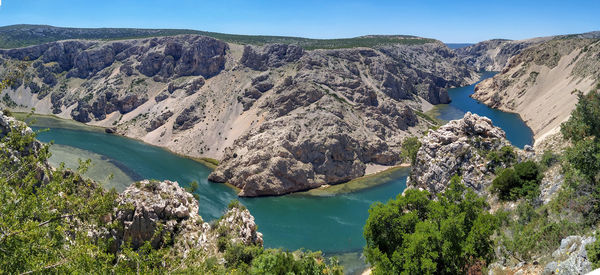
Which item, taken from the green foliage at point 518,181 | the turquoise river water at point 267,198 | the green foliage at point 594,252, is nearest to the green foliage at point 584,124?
the green foliage at point 518,181

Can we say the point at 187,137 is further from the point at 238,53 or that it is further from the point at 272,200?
the point at 238,53

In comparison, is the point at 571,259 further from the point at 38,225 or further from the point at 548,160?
the point at 548,160

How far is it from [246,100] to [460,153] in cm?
7713

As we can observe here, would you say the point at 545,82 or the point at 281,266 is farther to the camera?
the point at 545,82

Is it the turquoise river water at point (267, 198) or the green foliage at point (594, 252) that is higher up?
the green foliage at point (594, 252)

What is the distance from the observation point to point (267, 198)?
68500 mm

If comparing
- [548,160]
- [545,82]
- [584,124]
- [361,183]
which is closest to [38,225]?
[548,160]

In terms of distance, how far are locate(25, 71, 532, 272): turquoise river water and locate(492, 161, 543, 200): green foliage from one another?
A: 77.8 ft

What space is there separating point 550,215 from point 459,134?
16.7 meters

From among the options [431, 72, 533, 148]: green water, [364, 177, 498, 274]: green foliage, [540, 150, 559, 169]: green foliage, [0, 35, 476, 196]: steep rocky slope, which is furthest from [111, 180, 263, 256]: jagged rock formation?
[431, 72, 533, 148]: green water

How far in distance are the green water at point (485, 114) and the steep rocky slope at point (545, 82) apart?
2569 mm

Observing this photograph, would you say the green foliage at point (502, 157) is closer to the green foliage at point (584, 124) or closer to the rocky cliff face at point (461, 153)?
the rocky cliff face at point (461, 153)

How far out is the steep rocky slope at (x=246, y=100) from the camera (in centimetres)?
7688

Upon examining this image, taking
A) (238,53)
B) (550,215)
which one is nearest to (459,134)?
(550,215)
